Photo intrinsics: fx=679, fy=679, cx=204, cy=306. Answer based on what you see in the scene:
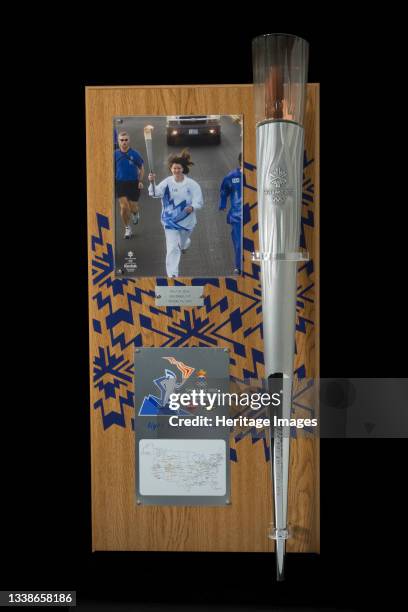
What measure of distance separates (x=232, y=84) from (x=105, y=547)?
2.03 meters

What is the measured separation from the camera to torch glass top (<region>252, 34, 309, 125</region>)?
2.58 meters

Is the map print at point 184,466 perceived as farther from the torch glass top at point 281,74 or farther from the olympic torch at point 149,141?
the torch glass top at point 281,74

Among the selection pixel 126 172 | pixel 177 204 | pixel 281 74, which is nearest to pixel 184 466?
pixel 177 204

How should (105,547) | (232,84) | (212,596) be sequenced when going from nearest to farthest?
1. (212,596)
2. (232,84)
3. (105,547)

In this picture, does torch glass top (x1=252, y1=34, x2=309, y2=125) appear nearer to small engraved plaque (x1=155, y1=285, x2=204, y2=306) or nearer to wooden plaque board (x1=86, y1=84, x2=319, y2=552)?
wooden plaque board (x1=86, y1=84, x2=319, y2=552)

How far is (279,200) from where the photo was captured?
2.60 meters

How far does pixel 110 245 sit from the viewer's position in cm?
286

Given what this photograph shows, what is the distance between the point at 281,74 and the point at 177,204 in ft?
2.16

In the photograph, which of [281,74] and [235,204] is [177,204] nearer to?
[235,204]

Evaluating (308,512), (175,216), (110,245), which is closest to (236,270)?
(175,216)

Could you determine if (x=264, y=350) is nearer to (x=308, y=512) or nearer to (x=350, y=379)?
(x=350, y=379)

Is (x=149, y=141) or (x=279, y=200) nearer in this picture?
(x=279, y=200)

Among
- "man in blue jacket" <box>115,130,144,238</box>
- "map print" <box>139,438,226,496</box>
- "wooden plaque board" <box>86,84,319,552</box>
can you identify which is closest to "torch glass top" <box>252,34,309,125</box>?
"wooden plaque board" <box>86,84,319,552</box>

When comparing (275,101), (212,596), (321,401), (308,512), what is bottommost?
(212,596)
